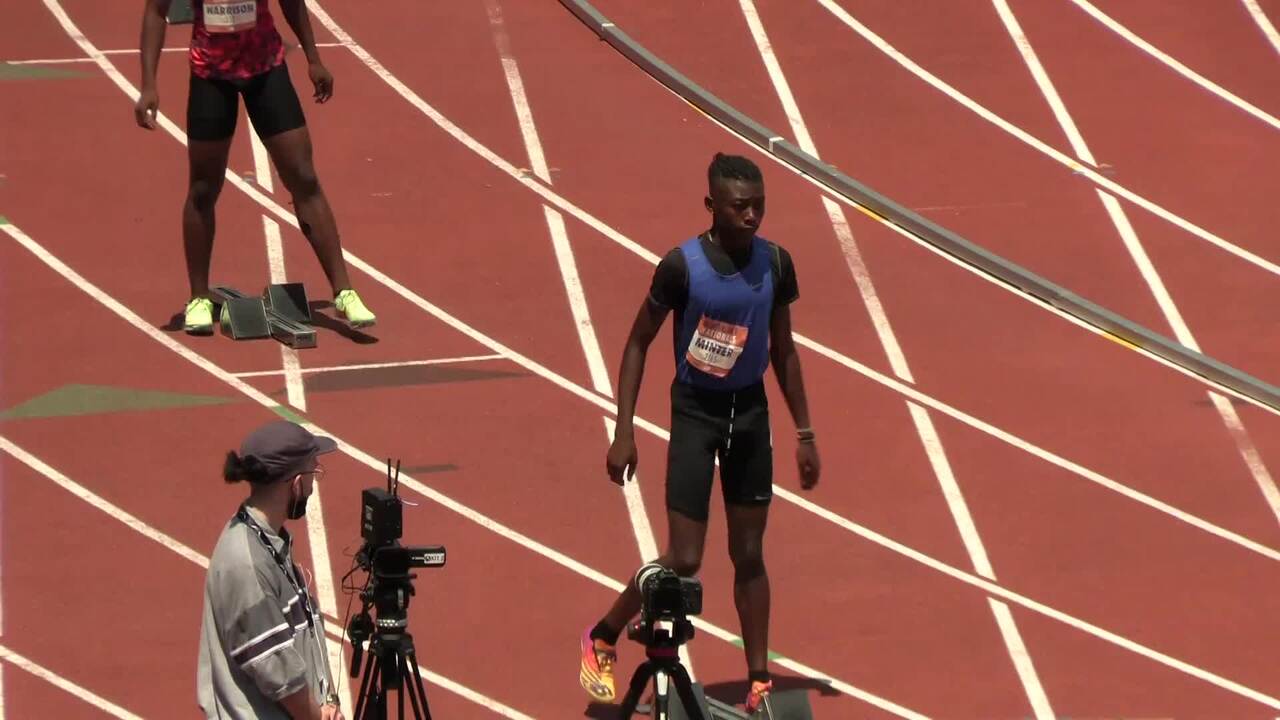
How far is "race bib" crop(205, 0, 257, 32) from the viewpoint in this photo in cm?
1070

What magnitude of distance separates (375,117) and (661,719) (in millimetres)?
6430

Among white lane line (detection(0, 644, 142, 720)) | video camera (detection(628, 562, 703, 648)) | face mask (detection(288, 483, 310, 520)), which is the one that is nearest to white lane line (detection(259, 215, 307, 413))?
white lane line (detection(0, 644, 142, 720))

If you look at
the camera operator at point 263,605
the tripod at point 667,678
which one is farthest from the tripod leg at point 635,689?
the camera operator at point 263,605

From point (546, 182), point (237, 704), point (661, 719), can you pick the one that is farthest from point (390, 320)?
point (237, 704)

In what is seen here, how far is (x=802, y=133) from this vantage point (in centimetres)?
1319

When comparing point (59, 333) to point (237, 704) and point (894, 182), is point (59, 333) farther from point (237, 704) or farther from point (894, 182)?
point (237, 704)

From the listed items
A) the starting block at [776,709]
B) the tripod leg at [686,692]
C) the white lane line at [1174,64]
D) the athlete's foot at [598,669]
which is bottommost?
the athlete's foot at [598,669]

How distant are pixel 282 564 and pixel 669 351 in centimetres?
525

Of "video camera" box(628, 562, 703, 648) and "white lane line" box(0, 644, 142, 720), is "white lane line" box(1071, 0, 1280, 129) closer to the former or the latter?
"video camera" box(628, 562, 703, 648)

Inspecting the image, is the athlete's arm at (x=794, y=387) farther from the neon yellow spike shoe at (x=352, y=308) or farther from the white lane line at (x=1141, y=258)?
the neon yellow spike shoe at (x=352, y=308)

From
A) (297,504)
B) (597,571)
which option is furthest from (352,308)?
(297,504)

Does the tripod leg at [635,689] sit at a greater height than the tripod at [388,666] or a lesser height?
lesser

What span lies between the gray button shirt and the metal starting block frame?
16.9 feet

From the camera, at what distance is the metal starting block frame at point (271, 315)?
1104 cm
